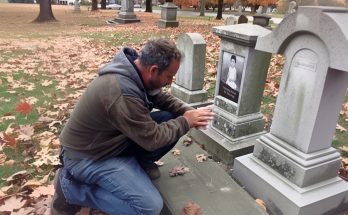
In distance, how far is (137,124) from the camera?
2428mm

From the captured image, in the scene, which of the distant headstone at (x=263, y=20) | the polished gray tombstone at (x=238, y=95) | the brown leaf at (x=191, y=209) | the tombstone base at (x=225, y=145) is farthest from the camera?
the distant headstone at (x=263, y=20)

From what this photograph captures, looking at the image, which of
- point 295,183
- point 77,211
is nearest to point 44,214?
point 77,211

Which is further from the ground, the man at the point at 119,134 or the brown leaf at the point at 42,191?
the man at the point at 119,134

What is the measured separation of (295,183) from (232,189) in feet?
1.85

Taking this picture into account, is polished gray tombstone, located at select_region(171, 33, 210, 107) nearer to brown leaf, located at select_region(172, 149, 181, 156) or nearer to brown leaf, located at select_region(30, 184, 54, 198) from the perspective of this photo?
brown leaf, located at select_region(172, 149, 181, 156)

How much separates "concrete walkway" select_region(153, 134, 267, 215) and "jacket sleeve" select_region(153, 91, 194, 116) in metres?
0.66

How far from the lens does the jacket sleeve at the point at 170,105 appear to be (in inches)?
124

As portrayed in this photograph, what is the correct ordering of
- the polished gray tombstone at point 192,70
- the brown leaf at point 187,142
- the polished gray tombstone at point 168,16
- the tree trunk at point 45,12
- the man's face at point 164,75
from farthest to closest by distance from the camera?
the tree trunk at point 45,12 → the polished gray tombstone at point 168,16 → the polished gray tombstone at point 192,70 → the brown leaf at point 187,142 → the man's face at point 164,75

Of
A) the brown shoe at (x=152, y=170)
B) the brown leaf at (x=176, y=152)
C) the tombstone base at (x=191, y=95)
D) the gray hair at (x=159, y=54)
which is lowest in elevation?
the brown leaf at (x=176, y=152)

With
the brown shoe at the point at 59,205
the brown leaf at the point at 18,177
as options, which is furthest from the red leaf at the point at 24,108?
the brown shoe at the point at 59,205

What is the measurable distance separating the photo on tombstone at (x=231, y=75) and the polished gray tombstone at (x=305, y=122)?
56 centimetres

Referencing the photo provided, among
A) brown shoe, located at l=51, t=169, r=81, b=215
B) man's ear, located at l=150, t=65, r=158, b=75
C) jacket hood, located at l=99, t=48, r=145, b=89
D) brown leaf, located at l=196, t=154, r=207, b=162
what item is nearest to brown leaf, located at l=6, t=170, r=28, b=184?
brown shoe, located at l=51, t=169, r=81, b=215

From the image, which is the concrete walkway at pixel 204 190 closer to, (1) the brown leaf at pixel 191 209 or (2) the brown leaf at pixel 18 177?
(1) the brown leaf at pixel 191 209

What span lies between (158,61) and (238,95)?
1.55 metres
